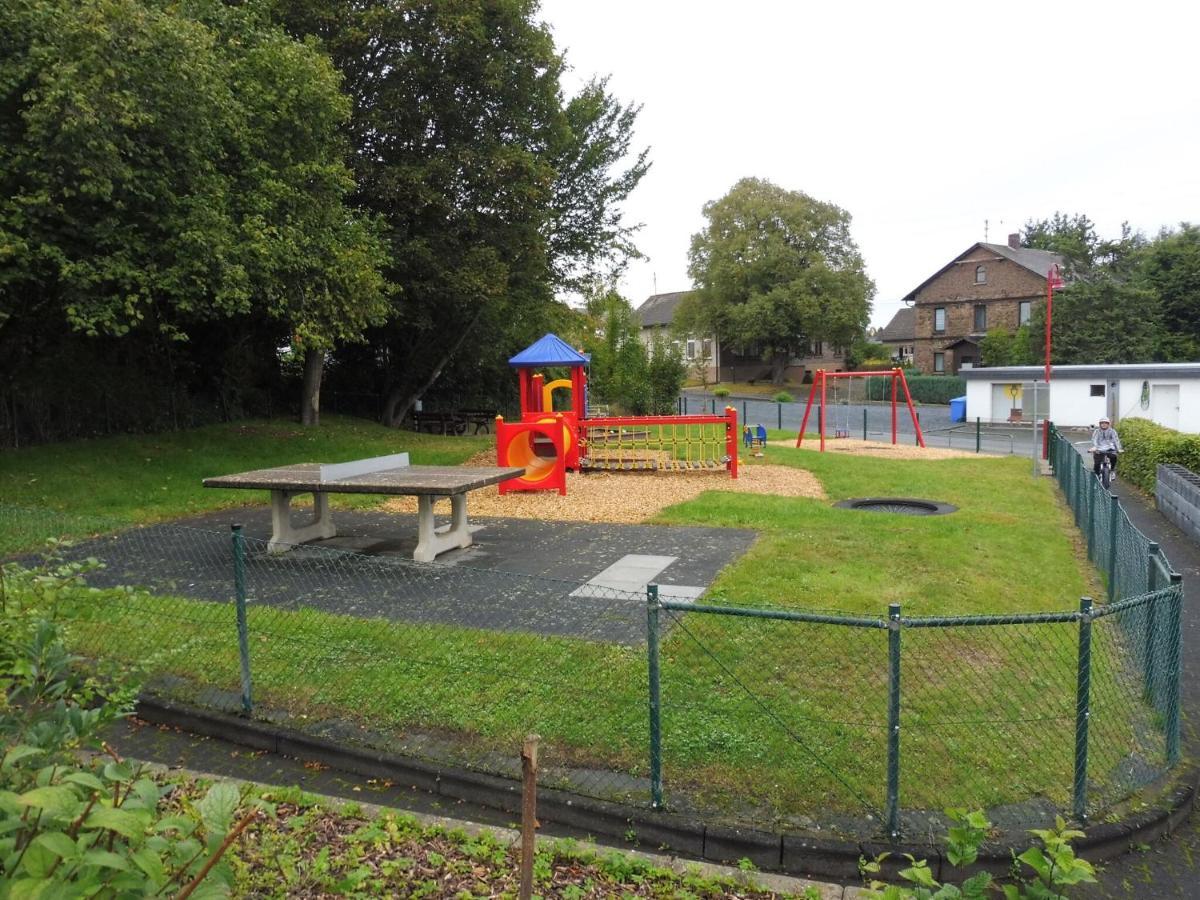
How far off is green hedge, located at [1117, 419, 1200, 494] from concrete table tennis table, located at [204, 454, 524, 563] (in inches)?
492

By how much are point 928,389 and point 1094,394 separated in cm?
1662

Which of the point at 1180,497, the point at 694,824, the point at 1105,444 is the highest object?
the point at 1105,444

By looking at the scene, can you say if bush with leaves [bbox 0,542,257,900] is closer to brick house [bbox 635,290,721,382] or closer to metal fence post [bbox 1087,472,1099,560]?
metal fence post [bbox 1087,472,1099,560]

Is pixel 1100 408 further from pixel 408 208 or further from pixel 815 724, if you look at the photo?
pixel 815 724

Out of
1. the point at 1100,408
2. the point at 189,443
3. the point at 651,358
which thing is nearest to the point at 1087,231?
the point at 1100,408

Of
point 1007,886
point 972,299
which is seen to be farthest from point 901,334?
point 1007,886

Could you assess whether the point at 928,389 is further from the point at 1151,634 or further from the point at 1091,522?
the point at 1151,634

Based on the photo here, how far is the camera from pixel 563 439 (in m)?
15.1

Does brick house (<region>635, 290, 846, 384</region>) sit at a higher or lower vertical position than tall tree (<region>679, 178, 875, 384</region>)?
lower

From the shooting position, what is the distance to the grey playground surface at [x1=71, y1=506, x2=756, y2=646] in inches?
289

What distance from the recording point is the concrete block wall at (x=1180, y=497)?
11.9 m

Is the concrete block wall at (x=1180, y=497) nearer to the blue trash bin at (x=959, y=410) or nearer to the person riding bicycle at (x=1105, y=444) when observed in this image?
the person riding bicycle at (x=1105, y=444)

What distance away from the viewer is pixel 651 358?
33688 mm

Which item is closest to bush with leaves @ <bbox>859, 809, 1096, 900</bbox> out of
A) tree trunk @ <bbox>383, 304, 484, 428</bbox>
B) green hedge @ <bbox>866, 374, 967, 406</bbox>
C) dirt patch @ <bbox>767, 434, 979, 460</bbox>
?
dirt patch @ <bbox>767, 434, 979, 460</bbox>
